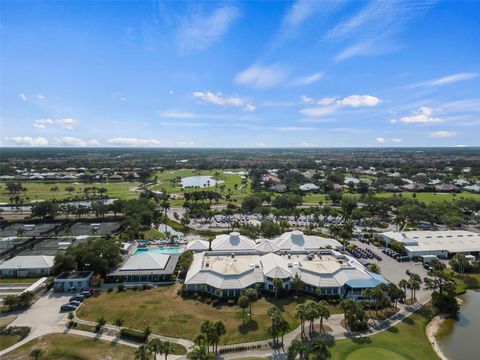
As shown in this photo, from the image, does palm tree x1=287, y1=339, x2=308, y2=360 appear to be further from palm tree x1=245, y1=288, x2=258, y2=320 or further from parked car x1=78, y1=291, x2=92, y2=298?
parked car x1=78, y1=291, x2=92, y2=298

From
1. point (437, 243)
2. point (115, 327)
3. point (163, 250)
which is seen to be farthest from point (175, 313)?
point (437, 243)

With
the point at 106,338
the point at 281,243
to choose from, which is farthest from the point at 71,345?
the point at 281,243

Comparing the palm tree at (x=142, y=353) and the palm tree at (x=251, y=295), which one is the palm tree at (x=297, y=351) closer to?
the palm tree at (x=251, y=295)

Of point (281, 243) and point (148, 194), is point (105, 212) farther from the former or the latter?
point (281, 243)

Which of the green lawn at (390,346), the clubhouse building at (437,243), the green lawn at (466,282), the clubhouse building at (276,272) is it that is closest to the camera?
the green lawn at (390,346)

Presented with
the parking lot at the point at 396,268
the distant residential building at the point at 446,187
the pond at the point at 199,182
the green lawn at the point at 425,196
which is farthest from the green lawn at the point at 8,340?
the distant residential building at the point at 446,187
